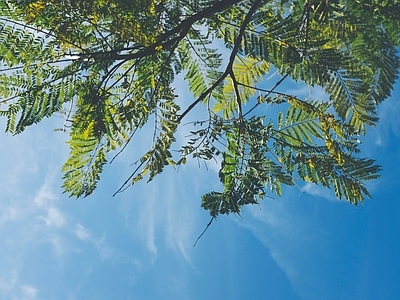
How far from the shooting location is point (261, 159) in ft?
12.4

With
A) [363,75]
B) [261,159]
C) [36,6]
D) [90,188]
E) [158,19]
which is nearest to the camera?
[363,75]

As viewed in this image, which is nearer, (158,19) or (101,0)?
(101,0)

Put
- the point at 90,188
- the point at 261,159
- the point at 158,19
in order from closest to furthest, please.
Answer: the point at 158,19 → the point at 90,188 → the point at 261,159

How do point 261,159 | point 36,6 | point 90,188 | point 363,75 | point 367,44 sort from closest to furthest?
point 367,44
point 363,75
point 36,6
point 90,188
point 261,159

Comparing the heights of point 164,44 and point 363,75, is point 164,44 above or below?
above

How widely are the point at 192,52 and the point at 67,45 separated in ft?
3.60

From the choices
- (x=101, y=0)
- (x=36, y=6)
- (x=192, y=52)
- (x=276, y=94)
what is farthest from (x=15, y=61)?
(x=276, y=94)

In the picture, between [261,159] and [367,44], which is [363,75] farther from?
[261,159]

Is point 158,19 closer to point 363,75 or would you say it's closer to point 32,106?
point 32,106

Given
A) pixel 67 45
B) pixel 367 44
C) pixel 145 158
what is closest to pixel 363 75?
pixel 367 44

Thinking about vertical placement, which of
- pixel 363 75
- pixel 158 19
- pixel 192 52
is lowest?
pixel 363 75

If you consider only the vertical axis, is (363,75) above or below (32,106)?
below

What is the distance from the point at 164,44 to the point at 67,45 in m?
0.68

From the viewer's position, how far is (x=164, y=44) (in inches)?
130
